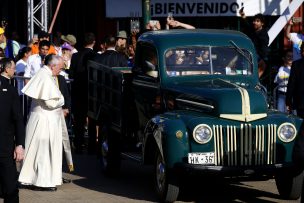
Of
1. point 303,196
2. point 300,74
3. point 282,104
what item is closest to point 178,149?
point 303,196

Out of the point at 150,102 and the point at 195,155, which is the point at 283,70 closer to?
the point at 150,102

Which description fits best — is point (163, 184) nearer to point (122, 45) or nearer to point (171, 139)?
point (171, 139)

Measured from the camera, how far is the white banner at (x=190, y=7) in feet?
76.3

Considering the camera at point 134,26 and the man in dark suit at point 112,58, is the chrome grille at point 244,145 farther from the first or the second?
the camera at point 134,26

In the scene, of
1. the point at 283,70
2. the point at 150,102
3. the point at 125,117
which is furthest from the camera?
the point at 283,70

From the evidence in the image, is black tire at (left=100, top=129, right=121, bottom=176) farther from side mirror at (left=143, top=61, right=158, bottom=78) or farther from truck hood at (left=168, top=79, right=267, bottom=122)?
truck hood at (left=168, top=79, right=267, bottom=122)

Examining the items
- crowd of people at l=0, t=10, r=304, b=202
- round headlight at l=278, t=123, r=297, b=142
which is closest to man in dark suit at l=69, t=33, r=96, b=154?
crowd of people at l=0, t=10, r=304, b=202

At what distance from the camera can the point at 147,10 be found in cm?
1878

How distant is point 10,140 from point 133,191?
3.04 metres

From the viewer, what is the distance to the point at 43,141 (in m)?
13.9

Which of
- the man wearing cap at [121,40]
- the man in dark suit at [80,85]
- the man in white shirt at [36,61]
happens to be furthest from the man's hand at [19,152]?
the man wearing cap at [121,40]

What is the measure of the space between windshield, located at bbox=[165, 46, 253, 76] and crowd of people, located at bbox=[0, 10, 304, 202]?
1325 mm

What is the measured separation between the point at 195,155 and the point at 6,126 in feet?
7.81

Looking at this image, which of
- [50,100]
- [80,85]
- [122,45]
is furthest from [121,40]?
[50,100]
